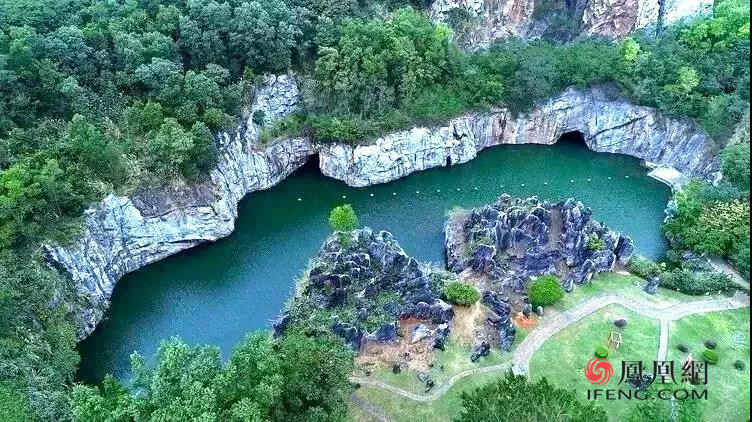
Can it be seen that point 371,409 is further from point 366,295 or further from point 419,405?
point 366,295

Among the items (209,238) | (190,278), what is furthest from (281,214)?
(190,278)

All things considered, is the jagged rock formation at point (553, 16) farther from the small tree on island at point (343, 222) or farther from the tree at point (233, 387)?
the tree at point (233, 387)

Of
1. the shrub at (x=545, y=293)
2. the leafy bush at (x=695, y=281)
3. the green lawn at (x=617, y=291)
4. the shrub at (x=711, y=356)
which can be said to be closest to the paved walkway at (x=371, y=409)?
the shrub at (x=545, y=293)

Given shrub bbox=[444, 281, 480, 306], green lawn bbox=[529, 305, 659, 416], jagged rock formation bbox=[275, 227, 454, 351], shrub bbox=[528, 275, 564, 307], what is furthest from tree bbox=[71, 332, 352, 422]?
shrub bbox=[528, 275, 564, 307]

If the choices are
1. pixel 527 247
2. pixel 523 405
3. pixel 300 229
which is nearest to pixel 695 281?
pixel 527 247

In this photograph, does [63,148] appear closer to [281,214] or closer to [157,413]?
[281,214]

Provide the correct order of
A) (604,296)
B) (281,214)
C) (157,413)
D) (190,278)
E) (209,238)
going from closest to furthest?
1. (157,413)
2. (604,296)
3. (190,278)
4. (209,238)
5. (281,214)
